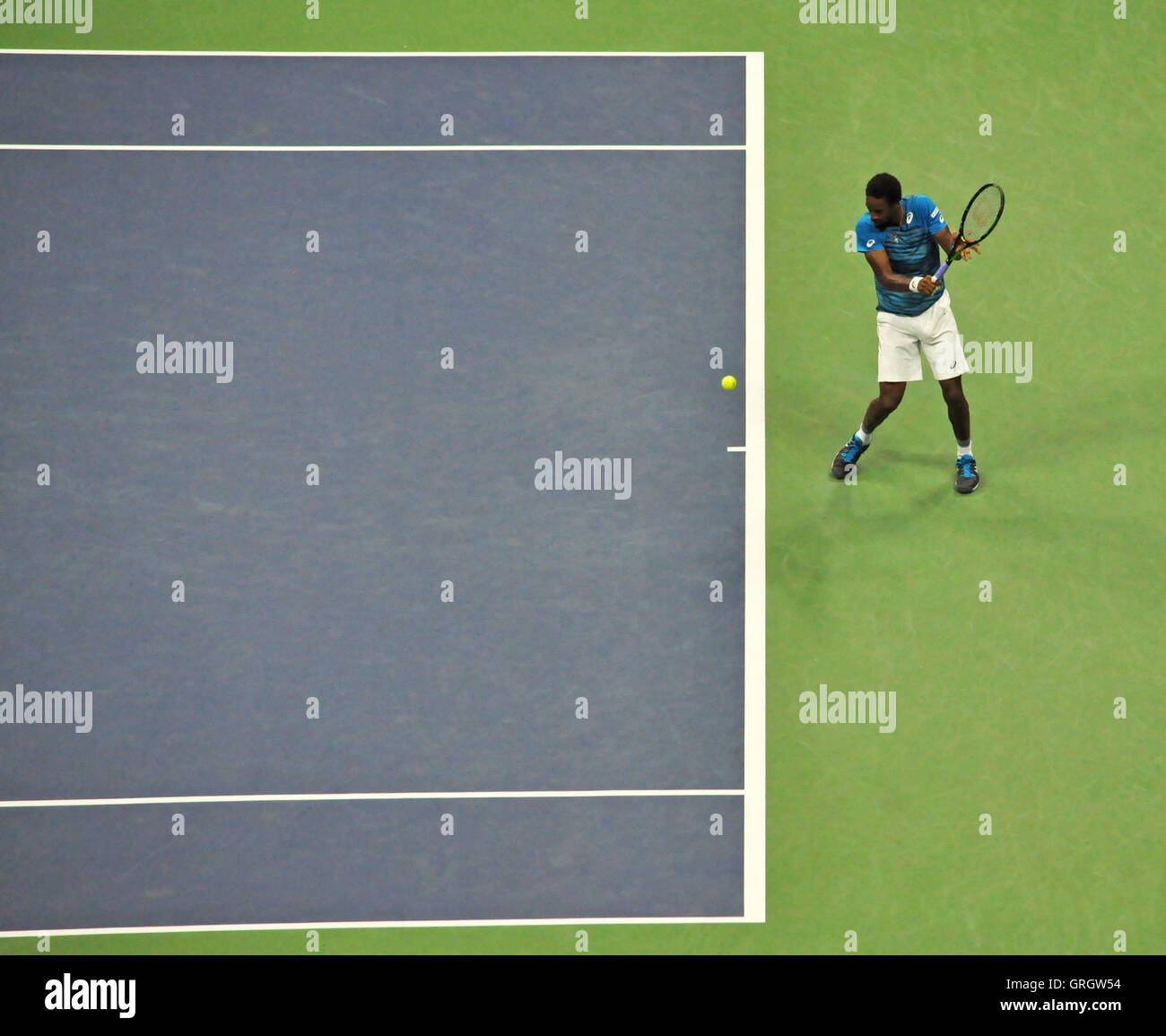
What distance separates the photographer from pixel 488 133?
6.80 meters

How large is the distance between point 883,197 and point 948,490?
1773 millimetres

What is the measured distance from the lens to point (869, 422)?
6.71m

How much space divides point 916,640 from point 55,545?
199 inches

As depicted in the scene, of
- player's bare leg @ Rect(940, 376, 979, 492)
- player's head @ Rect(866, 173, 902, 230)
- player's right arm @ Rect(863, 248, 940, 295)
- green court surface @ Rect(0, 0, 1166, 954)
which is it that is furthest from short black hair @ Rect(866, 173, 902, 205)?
player's bare leg @ Rect(940, 376, 979, 492)

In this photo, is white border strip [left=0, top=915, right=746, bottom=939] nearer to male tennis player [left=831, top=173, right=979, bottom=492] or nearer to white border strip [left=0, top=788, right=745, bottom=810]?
white border strip [left=0, top=788, right=745, bottom=810]

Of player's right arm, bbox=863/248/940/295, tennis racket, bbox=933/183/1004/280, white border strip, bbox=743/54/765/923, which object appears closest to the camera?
player's right arm, bbox=863/248/940/295

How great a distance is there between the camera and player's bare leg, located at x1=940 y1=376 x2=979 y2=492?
665cm

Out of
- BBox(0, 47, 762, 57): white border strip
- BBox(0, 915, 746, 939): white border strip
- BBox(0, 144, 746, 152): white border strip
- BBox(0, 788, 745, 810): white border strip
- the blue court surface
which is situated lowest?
BBox(0, 915, 746, 939): white border strip

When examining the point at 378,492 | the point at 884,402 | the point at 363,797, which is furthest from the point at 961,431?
the point at 363,797

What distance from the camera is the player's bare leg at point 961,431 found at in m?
Result: 6.65

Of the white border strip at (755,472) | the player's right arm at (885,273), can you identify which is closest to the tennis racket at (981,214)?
the player's right arm at (885,273)

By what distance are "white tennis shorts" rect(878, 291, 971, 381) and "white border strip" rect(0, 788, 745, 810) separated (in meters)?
2.62

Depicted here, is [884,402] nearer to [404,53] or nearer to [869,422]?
[869,422]

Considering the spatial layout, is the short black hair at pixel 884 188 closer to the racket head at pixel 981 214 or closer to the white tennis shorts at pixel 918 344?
the racket head at pixel 981 214
